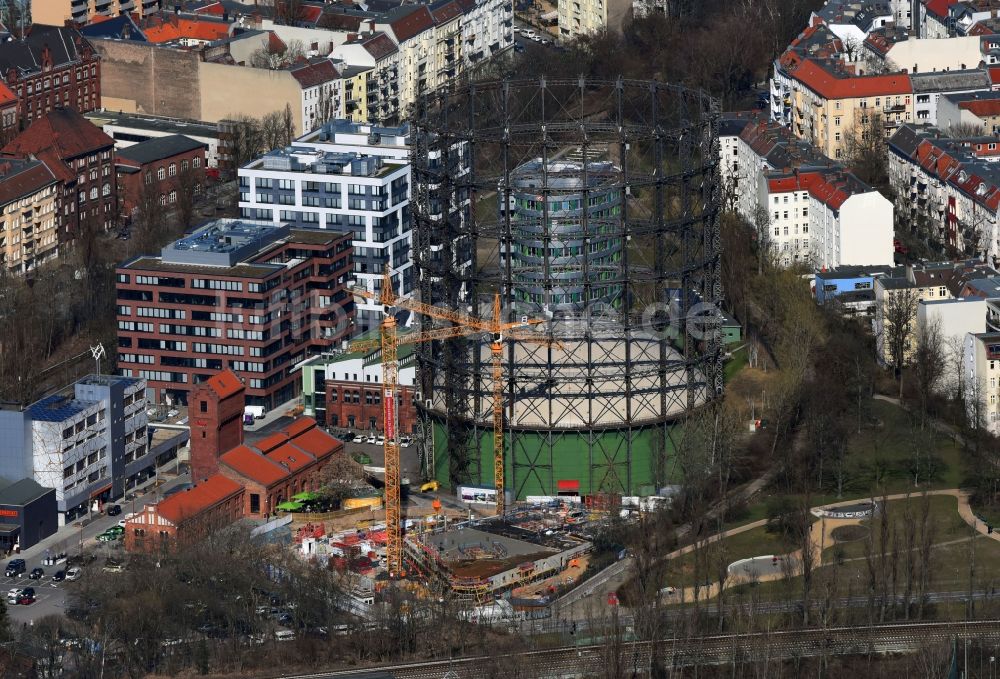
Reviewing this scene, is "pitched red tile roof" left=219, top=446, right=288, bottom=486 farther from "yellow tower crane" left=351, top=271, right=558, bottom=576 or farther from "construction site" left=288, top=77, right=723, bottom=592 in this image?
"construction site" left=288, top=77, right=723, bottom=592

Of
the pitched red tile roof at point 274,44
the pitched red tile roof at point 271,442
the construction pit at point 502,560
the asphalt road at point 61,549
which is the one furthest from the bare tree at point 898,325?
the pitched red tile roof at point 274,44

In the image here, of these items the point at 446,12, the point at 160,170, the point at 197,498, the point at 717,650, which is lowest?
the point at 717,650

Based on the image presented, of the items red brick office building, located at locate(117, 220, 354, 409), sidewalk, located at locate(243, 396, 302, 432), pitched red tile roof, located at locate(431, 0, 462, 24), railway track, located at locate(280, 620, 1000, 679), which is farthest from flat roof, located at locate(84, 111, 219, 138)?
railway track, located at locate(280, 620, 1000, 679)

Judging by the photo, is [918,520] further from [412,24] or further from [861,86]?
A: [412,24]

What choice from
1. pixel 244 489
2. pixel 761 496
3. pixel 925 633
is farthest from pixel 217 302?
pixel 925 633

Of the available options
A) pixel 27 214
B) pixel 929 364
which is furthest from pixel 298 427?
pixel 27 214

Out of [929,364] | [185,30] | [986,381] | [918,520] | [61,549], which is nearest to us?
[918,520]

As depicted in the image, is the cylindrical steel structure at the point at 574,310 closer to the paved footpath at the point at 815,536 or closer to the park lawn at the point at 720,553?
the park lawn at the point at 720,553

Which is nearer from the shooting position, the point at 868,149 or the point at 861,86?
the point at 868,149
